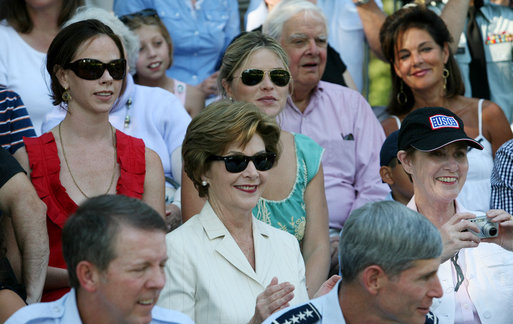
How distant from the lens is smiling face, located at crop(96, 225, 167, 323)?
2.77 meters

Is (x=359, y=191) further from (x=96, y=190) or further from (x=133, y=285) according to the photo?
(x=133, y=285)

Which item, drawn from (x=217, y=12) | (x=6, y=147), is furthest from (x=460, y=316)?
(x=217, y=12)

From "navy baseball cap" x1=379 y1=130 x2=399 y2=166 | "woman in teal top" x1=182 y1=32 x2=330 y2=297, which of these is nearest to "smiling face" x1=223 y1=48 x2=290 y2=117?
"woman in teal top" x1=182 y1=32 x2=330 y2=297

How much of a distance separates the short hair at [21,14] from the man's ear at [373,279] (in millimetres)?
3379

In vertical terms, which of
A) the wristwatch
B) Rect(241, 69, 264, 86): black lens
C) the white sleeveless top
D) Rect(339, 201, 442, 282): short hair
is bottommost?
the white sleeveless top

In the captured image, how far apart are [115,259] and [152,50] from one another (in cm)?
330

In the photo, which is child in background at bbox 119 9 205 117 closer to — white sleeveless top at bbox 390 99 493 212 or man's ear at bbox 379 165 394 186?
man's ear at bbox 379 165 394 186

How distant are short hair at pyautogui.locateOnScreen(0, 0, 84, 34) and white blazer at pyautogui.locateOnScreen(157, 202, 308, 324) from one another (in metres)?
2.41

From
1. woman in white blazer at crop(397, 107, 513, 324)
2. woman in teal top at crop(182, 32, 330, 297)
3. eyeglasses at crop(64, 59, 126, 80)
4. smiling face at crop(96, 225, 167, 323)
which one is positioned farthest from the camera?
woman in teal top at crop(182, 32, 330, 297)

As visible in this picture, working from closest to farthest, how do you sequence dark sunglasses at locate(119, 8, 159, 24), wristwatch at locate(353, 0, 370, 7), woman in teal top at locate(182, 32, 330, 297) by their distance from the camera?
woman in teal top at locate(182, 32, 330, 297), dark sunglasses at locate(119, 8, 159, 24), wristwatch at locate(353, 0, 370, 7)

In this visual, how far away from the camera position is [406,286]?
9.67 ft

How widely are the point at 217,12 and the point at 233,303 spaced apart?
3621 millimetres

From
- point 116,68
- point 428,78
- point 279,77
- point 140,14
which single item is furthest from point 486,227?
point 140,14

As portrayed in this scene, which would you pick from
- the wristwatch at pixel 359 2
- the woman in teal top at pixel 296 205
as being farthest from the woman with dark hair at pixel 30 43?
the wristwatch at pixel 359 2
